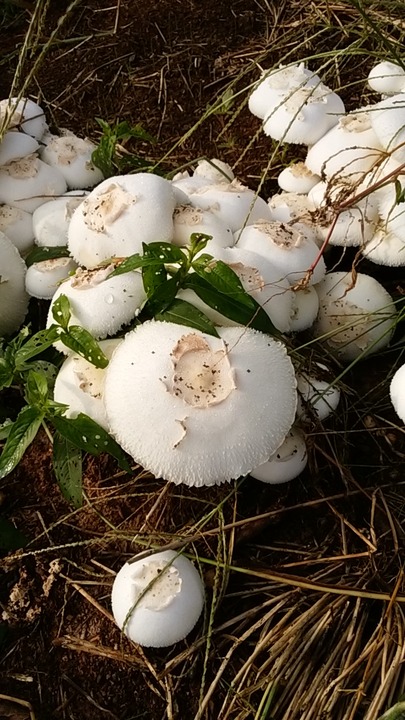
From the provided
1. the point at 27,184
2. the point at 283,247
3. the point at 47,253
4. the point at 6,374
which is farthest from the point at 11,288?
the point at 283,247

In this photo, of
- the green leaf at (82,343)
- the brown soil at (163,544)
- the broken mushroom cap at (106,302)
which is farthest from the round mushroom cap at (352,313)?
the green leaf at (82,343)

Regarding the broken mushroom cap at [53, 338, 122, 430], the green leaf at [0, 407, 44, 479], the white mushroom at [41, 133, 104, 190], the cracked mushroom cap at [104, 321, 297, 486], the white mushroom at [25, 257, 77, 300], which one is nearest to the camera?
the cracked mushroom cap at [104, 321, 297, 486]

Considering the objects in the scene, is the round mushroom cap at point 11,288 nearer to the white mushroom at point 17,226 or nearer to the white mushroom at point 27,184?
the white mushroom at point 17,226

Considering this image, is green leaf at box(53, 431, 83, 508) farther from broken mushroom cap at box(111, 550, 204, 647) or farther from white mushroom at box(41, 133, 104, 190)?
white mushroom at box(41, 133, 104, 190)

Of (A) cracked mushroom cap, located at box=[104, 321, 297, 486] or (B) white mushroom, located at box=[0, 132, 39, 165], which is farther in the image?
(B) white mushroom, located at box=[0, 132, 39, 165]

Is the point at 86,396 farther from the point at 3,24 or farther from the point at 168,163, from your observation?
the point at 3,24

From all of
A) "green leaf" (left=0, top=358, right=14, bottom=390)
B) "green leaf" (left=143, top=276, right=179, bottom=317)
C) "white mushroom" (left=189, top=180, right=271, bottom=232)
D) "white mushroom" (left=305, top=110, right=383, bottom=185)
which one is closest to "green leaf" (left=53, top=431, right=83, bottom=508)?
"green leaf" (left=0, top=358, right=14, bottom=390)
